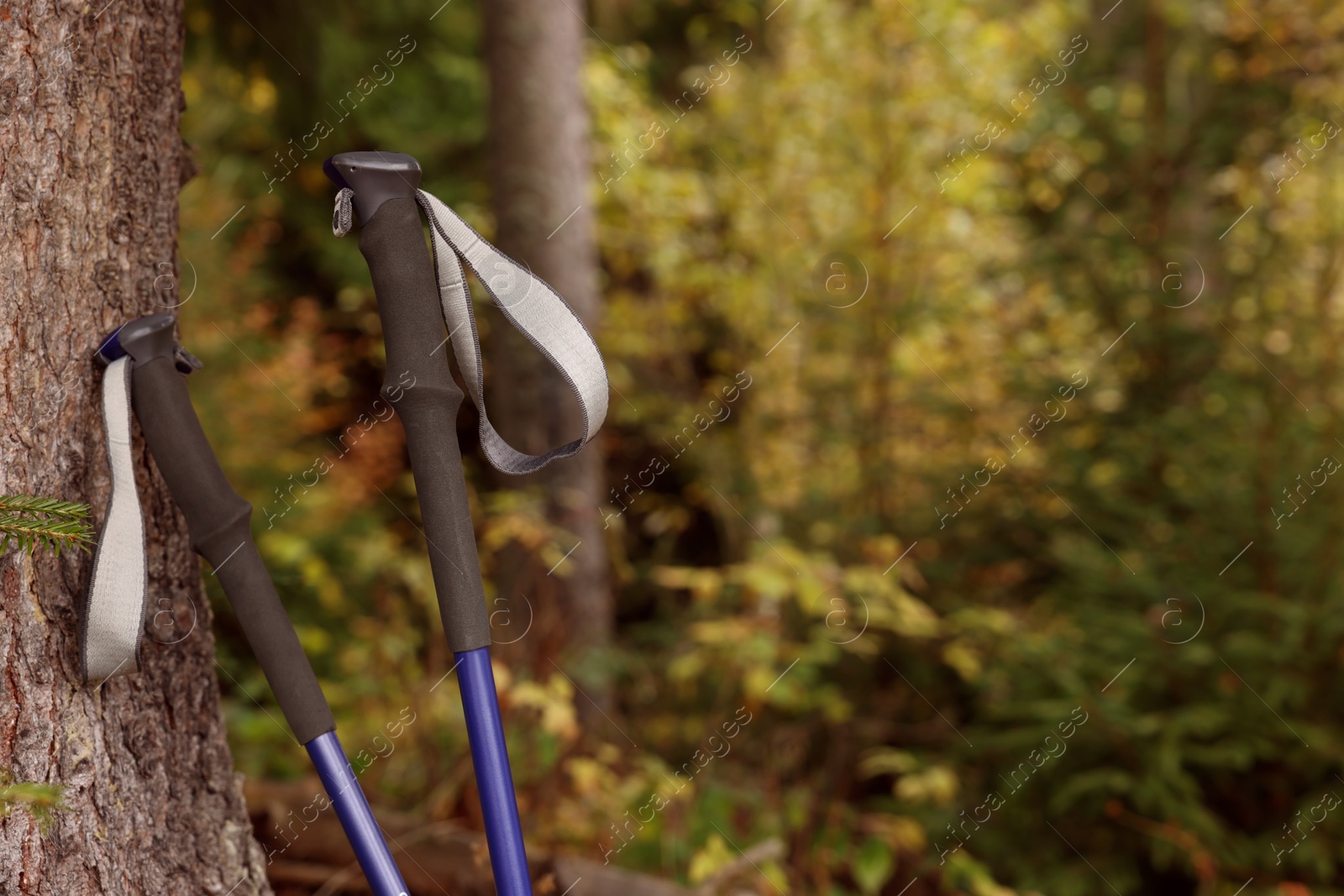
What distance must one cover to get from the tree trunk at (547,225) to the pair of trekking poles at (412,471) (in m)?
2.36

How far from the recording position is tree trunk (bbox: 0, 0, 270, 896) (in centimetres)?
97

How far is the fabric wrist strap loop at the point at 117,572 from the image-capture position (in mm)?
948

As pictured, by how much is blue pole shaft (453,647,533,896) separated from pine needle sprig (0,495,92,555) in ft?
1.32

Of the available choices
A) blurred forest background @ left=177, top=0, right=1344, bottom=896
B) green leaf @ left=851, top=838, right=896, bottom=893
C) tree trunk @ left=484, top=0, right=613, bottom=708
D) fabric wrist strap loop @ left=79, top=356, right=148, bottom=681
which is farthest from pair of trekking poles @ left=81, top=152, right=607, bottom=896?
tree trunk @ left=484, top=0, right=613, bottom=708

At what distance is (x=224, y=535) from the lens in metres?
0.99

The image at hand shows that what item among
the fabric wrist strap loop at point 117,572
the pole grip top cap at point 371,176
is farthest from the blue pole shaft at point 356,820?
the pole grip top cap at point 371,176

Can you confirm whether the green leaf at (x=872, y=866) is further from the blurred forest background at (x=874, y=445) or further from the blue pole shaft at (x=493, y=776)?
the blue pole shaft at (x=493, y=776)

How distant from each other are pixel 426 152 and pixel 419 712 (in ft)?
14.6

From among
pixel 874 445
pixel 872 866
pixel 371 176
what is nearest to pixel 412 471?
pixel 371 176

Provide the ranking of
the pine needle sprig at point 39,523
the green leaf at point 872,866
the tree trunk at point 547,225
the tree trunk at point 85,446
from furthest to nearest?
the tree trunk at point 547,225 → the green leaf at point 872,866 → the tree trunk at point 85,446 → the pine needle sprig at point 39,523

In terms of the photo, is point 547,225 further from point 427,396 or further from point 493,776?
point 493,776

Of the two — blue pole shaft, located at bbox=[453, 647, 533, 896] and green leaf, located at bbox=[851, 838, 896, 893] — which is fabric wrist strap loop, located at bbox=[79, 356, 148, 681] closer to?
blue pole shaft, located at bbox=[453, 647, 533, 896]

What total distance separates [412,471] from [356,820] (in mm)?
382

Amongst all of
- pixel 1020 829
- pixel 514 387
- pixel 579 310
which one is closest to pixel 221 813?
pixel 514 387
